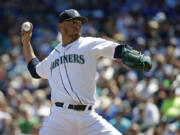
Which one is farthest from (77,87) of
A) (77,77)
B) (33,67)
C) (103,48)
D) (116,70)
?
(116,70)

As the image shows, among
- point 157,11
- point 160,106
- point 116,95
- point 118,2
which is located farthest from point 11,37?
point 160,106

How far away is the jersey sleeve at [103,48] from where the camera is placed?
5539mm

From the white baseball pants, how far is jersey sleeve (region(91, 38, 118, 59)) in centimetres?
63

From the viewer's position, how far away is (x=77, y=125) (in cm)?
557

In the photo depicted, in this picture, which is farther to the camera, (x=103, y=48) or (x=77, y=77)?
(x=77, y=77)

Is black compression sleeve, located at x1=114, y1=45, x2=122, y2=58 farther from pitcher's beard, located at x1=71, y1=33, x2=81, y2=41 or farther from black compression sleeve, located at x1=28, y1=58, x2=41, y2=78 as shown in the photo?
black compression sleeve, located at x1=28, y1=58, x2=41, y2=78

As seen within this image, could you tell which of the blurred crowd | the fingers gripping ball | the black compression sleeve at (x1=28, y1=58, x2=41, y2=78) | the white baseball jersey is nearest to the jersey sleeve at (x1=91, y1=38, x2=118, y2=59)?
the white baseball jersey

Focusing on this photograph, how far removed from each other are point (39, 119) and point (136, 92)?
77.1 inches

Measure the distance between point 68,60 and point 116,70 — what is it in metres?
5.68

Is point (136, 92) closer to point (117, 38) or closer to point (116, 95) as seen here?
point (116, 95)

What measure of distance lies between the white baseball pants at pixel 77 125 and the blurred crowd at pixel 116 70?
206cm

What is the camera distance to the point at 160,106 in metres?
9.85

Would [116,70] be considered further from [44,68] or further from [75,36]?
[75,36]

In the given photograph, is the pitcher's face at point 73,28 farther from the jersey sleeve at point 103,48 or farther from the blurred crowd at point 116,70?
the blurred crowd at point 116,70
